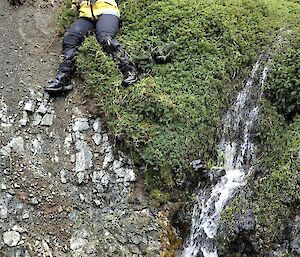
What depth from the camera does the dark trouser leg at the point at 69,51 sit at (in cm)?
711

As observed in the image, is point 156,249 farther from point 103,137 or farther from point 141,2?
point 141,2

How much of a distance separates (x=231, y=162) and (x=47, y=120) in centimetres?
260

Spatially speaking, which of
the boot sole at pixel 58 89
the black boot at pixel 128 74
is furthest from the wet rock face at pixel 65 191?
the black boot at pixel 128 74

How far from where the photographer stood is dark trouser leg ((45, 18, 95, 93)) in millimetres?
7105

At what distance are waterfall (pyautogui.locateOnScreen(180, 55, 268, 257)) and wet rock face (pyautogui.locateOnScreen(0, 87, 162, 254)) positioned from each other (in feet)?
1.72

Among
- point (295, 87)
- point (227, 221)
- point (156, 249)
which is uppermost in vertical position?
point (295, 87)

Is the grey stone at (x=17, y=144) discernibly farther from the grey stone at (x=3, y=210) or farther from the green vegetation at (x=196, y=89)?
the green vegetation at (x=196, y=89)

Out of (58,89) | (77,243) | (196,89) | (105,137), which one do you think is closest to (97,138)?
(105,137)

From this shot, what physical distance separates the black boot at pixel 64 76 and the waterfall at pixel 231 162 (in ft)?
7.84

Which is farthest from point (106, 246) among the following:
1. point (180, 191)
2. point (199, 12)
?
point (199, 12)

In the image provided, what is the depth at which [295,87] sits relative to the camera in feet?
22.3

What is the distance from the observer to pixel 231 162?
21.7 feet

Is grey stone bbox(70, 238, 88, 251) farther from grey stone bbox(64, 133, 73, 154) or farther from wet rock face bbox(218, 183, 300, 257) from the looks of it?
wet rock face bbox(218, 183, 300, 257)

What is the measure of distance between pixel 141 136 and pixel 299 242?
2347mm
